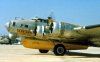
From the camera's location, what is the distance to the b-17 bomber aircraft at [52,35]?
79.9 ft

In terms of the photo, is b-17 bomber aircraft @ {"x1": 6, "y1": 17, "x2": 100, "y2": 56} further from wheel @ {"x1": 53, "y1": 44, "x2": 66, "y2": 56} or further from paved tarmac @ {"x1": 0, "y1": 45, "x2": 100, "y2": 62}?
paved tarmac @ {"x1": 0, "y1": 45, "x2": 100, "y2": 62}

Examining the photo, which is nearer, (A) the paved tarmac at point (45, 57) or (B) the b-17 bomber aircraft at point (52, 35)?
(A) the paved tarmac at point (45, 57)

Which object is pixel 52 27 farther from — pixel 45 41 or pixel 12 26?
pixel 12 26

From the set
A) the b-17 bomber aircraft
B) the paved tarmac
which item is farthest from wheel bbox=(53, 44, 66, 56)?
the paved tarmac

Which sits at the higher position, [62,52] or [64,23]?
[64,23]

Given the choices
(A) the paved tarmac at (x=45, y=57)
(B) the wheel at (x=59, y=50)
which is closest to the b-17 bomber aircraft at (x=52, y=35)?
(B) the wheel at (x=59, y=50)

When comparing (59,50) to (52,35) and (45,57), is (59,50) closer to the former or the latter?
(52,35)

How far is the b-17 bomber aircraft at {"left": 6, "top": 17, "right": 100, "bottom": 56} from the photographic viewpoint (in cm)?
2436

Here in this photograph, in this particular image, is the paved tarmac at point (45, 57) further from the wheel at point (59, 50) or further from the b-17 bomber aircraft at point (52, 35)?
the b-17 bomber aircraft at point (52, 35)

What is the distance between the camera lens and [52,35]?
81.7 feet

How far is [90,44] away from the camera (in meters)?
25.1

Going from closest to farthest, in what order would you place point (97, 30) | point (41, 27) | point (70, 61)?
point (70, 61) < point (97, 30) < point (41, 27)

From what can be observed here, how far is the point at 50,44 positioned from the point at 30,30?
2.08 m

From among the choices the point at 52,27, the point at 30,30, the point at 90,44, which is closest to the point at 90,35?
the point at 90,44
